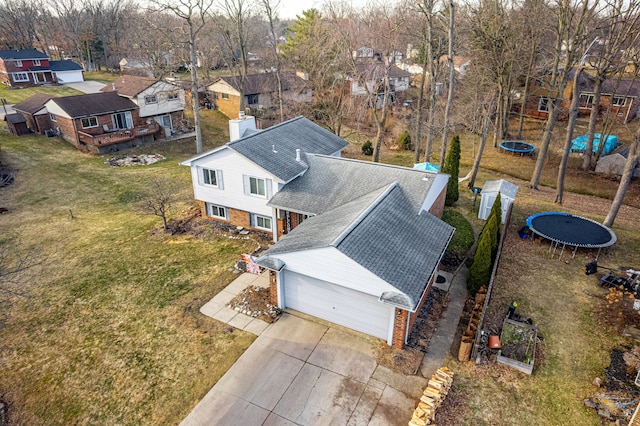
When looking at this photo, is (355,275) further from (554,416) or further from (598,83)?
(598,83)

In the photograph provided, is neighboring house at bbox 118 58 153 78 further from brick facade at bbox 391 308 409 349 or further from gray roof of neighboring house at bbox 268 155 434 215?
brick facade at bbox 391 308 409 349

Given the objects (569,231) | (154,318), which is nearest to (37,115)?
(154,318)

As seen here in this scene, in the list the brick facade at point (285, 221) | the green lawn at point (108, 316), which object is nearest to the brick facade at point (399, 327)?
the green lawn at point (108, 316)

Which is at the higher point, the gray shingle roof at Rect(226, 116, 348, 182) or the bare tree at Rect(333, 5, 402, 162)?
the bare tree at Rect(333, 5, 402, 162)

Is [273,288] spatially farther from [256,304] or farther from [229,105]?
[229,105]

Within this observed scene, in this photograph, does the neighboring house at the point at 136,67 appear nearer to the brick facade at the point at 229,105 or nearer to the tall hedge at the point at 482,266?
the brick facade at the point at 229,105

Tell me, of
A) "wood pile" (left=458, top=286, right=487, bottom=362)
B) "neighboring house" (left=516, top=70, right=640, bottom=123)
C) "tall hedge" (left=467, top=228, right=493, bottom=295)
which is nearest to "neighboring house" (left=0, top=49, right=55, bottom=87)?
"tall hedge" (left=467, top=228, right=493, bottom=295)

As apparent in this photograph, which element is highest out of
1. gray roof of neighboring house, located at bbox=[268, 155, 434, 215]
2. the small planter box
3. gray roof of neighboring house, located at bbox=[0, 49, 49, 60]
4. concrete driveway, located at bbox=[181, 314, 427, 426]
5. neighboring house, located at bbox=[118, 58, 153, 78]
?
gray roof of neighboring house, located at bbox=[0, 49, 49, 60]

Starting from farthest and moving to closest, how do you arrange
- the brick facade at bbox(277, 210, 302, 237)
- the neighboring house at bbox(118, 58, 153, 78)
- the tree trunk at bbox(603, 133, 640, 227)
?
the neighboring house at bbox(118, 58, 153, 78) < the tree trunk at bbox(603, 133, 640, 227) < the brick facade at bbox(277, 210, 302, 237)
